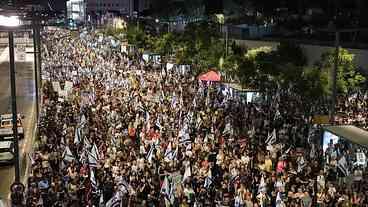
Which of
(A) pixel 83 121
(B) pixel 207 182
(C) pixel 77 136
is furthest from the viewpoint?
(A) pixel 83 121

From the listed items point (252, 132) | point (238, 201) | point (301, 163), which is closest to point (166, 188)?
point (238, 201)

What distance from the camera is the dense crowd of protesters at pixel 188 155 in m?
17.3

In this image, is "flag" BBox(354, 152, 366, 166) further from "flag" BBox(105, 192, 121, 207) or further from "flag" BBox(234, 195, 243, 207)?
"flag" BBox(105, 192, 121, 207)

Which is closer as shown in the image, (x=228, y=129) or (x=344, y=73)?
(x=228, y=129)

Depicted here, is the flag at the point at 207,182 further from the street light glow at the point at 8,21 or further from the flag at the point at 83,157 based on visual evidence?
the street light glow at the point at 8,21

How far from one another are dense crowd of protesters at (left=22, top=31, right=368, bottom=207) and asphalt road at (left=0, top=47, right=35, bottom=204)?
1.80m

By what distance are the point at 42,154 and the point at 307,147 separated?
34.6 ft

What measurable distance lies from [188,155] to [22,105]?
27.3 m

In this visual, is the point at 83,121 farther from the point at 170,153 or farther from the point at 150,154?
the point at 170,153

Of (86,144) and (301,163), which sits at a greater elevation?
(86,144)

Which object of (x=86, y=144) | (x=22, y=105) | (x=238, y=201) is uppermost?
(x=86, y=144)

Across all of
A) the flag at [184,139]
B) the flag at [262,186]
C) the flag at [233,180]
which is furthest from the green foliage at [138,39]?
the flag at [262,186]

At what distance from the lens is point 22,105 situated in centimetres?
4534

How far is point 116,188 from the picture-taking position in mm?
17219
